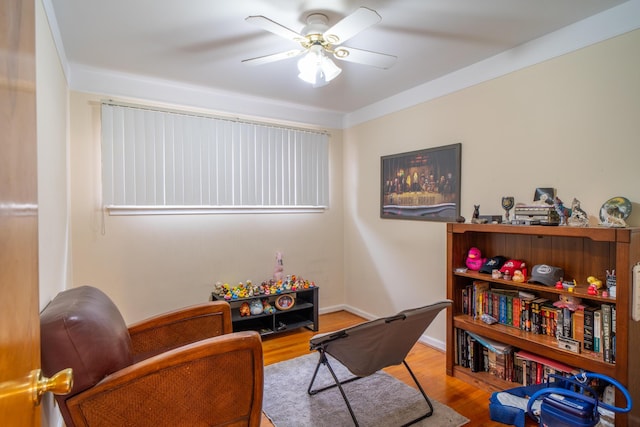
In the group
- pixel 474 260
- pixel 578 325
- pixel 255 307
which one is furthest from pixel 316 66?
pixel 255 307

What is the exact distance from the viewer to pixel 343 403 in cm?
231

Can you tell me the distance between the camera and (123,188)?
3012 millimetres

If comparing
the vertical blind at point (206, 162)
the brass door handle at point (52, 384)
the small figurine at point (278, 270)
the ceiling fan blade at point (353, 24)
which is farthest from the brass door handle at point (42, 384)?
the small figurine at point (278, 270)

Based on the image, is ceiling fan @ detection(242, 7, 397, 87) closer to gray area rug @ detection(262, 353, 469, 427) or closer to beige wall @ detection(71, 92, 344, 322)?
beige wall @ detection(71, 92, 344, 322)

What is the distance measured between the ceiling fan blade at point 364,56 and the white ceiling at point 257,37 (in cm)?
21

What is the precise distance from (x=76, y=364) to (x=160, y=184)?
81.4 inches

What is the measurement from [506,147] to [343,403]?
2.22 m

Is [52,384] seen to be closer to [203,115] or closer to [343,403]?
[343,403]

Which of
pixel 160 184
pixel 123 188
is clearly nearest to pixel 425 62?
pixel 160 184

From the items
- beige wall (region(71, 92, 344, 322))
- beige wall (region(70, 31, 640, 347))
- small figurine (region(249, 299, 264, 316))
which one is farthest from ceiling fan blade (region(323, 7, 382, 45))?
small figurine (region(249, 299, 264, 316))

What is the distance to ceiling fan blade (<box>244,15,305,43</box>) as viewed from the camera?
1.68 meters

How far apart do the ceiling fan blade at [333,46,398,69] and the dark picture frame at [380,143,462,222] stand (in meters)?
1.13

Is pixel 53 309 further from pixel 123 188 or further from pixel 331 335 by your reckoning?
pixel 123 188

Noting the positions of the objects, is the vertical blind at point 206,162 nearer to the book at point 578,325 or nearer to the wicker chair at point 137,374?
the wicker chair at point 137,374
